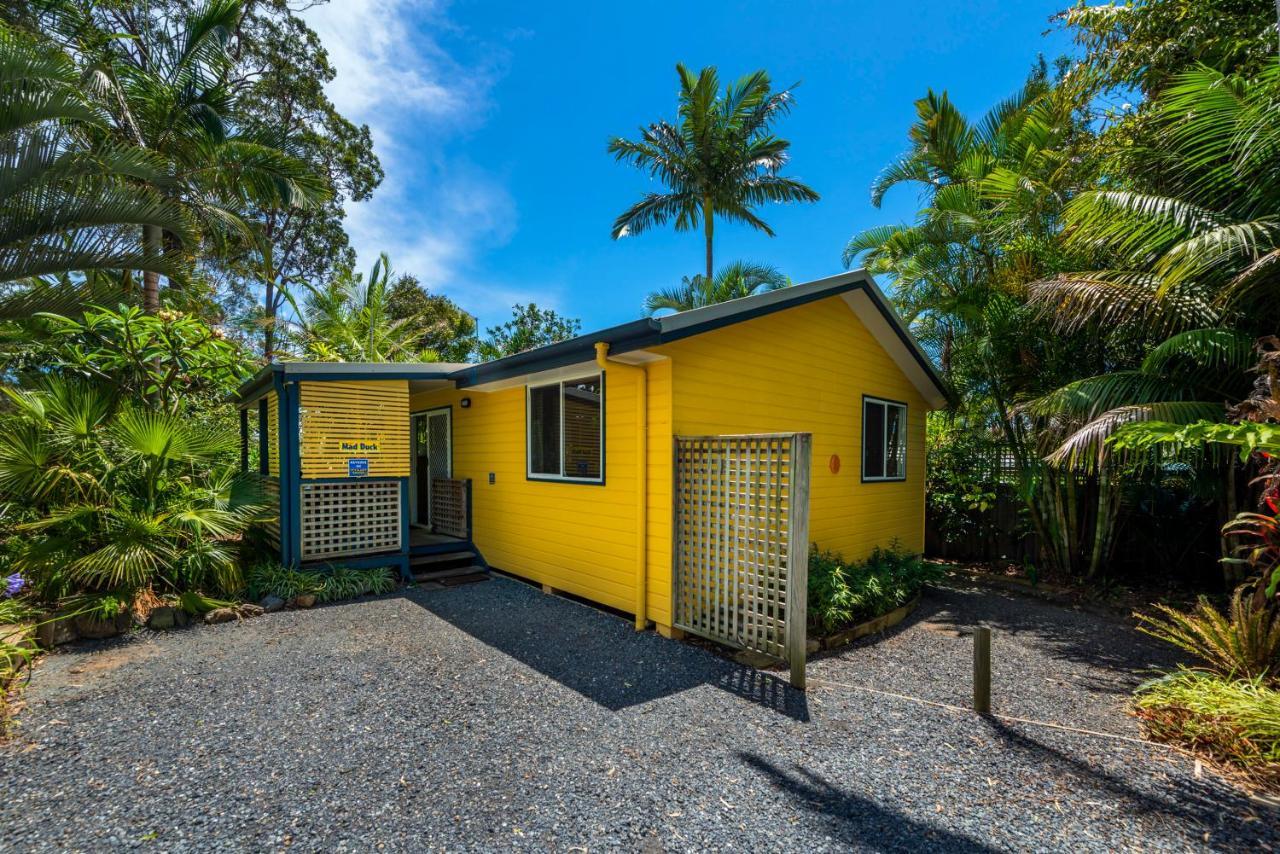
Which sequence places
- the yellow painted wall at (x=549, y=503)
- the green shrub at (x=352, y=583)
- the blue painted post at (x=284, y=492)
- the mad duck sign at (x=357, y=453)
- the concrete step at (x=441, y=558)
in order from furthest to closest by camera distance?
the concrete step at (x=441, y=558)
the mad duck sign at (x=357, y=453)
the blue painted post at (x=284, y=492)
the green shrub at (x=352, y=583)
the yellow painted wall at (x=549, y=503)

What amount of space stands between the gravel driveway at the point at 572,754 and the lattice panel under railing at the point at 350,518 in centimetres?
184

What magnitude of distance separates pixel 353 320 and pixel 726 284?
1019cm

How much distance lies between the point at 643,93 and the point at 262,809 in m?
16.6

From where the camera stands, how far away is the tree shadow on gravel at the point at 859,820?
2596mm

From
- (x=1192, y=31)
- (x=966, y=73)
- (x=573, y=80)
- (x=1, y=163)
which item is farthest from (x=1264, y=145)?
(x=1, y=163)

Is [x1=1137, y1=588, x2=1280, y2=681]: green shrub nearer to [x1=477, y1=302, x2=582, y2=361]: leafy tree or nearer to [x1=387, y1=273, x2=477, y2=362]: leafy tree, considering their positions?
[x1=477, y1=302, x2=582, y2=361]: leafy tree

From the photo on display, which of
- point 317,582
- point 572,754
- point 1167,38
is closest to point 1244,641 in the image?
point 572,754

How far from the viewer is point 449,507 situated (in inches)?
360

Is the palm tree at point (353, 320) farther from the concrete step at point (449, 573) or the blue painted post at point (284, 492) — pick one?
the concrete step at point (449, 573)

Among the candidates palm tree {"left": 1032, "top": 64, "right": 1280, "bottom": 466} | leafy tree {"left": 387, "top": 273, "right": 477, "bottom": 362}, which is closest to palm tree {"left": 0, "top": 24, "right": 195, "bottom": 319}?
palm tree {"left": 1032, "top": 64, "right": 1280, "bottom": 466}

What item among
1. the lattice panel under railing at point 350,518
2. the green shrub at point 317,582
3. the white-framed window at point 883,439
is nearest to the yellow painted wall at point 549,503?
the lattice panel under railing at point 350,518

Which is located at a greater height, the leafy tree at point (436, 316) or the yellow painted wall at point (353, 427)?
the leafy tree at point (436, 316)

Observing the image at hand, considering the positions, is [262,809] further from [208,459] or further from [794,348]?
[794,348]

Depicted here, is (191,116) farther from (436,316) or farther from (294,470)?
(436,316)
